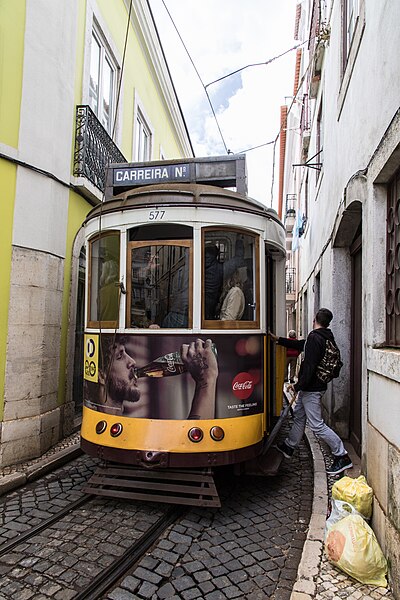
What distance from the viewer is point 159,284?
13.9 ft

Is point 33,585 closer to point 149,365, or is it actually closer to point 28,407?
point 149,365

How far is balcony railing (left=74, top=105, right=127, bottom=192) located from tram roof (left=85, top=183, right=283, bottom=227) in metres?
2.14

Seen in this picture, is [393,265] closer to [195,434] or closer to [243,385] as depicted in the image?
[243,385]

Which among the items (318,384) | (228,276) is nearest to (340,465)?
(318,384)

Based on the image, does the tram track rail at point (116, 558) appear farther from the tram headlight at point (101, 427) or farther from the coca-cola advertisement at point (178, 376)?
the coca-cola advertisement at point (178, 376)

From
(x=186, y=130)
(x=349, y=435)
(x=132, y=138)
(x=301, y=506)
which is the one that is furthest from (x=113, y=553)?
(x=186, y=130)

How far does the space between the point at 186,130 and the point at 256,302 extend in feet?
50.0

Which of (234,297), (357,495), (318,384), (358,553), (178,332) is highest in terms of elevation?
(234,297)

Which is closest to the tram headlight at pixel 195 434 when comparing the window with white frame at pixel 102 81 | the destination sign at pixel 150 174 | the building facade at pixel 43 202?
the building facade at pixel 43 202

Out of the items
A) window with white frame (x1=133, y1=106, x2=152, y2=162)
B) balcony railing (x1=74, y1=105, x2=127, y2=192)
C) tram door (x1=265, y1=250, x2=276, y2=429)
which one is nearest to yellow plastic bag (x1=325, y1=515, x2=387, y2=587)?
tram door (x1=265, y1=250, x2=276, y2=429)

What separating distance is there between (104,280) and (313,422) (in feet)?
9.04

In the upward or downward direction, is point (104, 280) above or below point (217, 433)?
above

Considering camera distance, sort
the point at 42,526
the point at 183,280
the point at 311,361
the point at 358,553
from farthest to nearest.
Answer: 1. the point at 311,361
2. the point at 183,280
3. the point at 42,526
4. the point at 358,553

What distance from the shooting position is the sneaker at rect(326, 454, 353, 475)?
4906 mm
